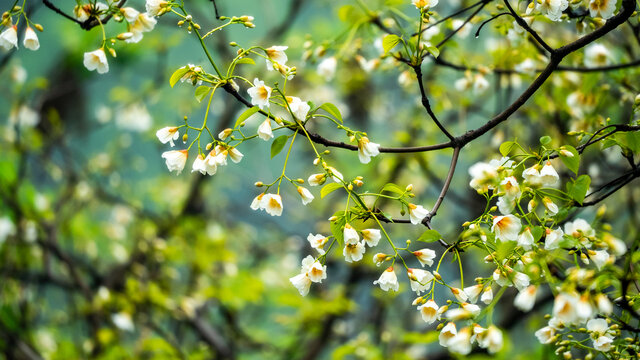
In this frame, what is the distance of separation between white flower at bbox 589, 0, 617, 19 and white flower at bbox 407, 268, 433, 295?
1.84 feet

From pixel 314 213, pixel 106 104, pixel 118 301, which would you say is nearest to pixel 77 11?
pixel 118 301

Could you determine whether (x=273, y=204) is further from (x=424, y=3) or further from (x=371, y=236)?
(x=424, y=3)

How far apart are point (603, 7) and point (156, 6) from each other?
81 centimetres

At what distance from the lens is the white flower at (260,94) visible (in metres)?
0.80

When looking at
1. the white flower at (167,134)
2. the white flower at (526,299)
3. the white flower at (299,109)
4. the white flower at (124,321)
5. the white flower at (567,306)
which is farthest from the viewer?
the white flower at (124,321)

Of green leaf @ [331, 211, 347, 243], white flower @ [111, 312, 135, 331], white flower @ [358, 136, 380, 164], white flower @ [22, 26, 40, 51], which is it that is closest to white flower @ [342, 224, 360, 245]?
green leaf @ [331, 211, 347, 243]

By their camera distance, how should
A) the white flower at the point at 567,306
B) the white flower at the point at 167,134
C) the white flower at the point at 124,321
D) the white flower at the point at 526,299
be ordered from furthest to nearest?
the white flower at the point at 124,321, the white flower at the point at 167,134, the white flower at the point at 526,299, the white flower at the point at 567,306

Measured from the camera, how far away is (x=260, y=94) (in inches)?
31.9

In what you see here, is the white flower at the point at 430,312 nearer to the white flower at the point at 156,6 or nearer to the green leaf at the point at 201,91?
the green leaf at the point at 201,91

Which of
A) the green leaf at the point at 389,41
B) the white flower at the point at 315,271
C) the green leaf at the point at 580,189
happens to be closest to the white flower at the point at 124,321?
the white flower at the point at 315,271

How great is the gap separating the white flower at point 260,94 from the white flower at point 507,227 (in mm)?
420

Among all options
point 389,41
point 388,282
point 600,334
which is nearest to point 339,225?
point 388,282

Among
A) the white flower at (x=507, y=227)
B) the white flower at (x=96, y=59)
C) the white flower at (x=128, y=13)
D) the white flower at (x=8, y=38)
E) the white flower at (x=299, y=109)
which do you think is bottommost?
the white flower at (x=8, y=38)

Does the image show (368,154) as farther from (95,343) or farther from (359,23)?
(95,343)
